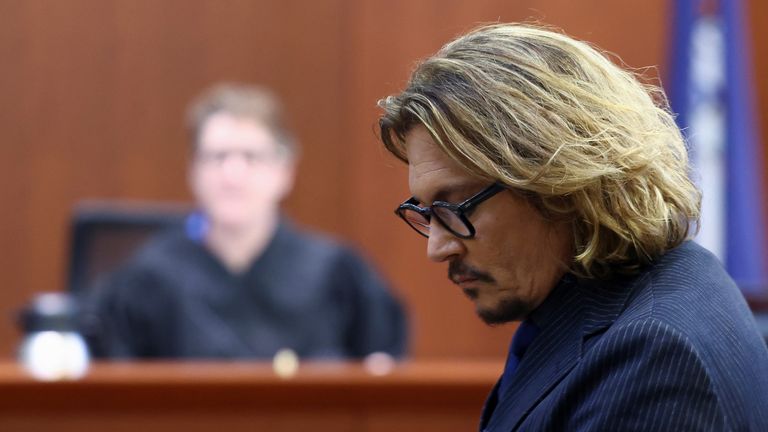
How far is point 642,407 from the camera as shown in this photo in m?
1.15

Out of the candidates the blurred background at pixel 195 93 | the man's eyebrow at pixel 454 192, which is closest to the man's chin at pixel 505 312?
the man's eyebrow at pixel 454 192

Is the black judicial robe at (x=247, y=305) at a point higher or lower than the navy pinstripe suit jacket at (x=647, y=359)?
lower

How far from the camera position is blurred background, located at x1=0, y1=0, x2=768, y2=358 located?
537 cm

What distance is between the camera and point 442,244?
140 cm

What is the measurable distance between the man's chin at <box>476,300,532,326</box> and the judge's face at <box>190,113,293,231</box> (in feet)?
7.79

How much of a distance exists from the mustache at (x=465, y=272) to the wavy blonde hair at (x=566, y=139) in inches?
4.2

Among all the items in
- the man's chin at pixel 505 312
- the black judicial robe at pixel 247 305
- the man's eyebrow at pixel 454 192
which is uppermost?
the man's eyebrow at pixel 454 192

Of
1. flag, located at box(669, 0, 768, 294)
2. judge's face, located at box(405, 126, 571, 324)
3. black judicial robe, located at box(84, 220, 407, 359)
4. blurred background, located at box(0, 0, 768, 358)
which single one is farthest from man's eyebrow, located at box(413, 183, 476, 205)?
blurred background, located at box(0, 0, 768, 358)

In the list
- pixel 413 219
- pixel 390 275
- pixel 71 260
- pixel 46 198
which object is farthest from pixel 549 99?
pixel 46 198

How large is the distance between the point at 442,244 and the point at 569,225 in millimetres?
155

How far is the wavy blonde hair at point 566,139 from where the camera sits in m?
1.29

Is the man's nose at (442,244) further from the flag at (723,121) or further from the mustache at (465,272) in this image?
the flag at (723,121)

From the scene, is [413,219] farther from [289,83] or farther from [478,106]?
[289,83]

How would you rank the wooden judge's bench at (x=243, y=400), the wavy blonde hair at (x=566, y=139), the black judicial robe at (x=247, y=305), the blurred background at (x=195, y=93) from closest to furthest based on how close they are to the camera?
the wavy blonde hair at (x=566, y=139) → the wooden judge's bench at (x=243, y=400) → the black judicial robe at (x=247, y=305) → the blurred background at (x=195, y=93)
